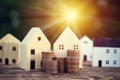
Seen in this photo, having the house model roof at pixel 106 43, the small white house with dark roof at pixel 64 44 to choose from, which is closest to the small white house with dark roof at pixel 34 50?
the small white house with dark roof at pixel 64 44

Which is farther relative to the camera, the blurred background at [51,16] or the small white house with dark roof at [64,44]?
the blurred background at [51,16]

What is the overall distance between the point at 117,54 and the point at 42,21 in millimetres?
25155

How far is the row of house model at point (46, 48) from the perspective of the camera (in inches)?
2731

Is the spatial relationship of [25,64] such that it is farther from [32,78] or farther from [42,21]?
[42,21]

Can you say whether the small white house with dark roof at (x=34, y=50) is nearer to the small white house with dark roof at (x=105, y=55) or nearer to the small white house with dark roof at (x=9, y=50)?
the small white house with dark roof at (x=9, y=50)

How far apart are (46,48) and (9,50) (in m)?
11.7

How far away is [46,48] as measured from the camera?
70.4 metres

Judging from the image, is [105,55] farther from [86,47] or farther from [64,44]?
[86,47]

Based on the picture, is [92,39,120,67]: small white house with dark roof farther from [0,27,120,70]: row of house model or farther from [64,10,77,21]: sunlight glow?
[64,10,77,21]: sunlight glow

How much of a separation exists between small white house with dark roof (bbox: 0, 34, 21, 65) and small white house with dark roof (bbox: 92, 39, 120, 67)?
52.0 feet

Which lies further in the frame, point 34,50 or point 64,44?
point 64,44

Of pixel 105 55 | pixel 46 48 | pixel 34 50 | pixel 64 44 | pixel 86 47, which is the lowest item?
pixel 105 55

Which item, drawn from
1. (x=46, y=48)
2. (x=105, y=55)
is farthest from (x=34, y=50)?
(x=105, y=55)

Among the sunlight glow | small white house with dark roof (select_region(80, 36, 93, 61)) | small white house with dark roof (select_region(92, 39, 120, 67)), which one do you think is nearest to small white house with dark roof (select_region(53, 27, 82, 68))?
small white house with dark roof (select_region(92, 39, 120, 67))
